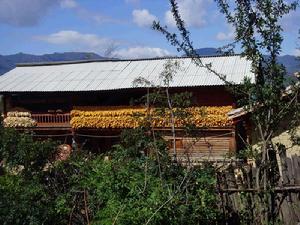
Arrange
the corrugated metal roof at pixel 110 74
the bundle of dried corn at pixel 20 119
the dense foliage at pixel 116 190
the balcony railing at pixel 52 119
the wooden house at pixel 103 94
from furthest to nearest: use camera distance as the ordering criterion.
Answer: the balcony railing at pixel 52 119
the bundle of dried corn at pixel 20 119
the corrugated metal roof at pixel 110 74
the wooden house at pixel 103 94
the dense foliage at pixel 116 190

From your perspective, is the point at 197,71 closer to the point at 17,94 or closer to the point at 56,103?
the point at 56,103

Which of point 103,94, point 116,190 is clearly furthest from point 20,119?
point 116,190

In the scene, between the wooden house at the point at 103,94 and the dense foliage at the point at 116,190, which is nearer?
the dense foliage at the point at 116,190

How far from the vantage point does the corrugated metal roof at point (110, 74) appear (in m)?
24.8

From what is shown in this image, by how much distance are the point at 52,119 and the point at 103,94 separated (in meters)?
3.14

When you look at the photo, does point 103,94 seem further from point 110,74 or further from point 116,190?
point 116,190

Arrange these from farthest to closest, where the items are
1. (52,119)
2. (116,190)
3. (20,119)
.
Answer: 1. (52,119)
2. (20,119)
3. (116,190)

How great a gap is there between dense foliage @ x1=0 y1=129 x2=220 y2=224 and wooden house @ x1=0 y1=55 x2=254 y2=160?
13.0 metres

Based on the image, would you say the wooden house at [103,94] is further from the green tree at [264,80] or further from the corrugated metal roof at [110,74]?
the green tree at [264,80]

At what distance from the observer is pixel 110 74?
27.8 meters

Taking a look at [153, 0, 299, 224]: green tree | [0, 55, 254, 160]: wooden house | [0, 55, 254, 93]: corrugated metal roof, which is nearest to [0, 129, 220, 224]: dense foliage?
[153, 0, 299, 224]: green tree

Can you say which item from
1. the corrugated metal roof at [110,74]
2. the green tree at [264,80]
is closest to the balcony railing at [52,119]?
the corrugated metal roof at [110,74]

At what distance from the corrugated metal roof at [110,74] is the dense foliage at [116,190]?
555 inches

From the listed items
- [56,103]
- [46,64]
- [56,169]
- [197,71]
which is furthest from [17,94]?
[56,169]
